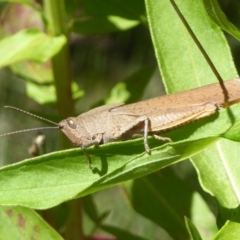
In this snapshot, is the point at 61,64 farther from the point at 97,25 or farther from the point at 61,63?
the point at 97,25

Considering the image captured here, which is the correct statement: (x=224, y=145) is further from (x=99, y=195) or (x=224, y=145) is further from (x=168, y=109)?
(x=99, y=195)

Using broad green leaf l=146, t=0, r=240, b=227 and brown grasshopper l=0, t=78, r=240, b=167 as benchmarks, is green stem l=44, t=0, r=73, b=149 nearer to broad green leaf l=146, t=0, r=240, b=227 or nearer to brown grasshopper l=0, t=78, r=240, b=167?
brown grasshopper l=0, t=78, r=240, b=167

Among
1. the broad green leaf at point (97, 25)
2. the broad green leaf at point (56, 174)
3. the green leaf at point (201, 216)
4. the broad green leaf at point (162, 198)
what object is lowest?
the green leaf at point (201, 216)

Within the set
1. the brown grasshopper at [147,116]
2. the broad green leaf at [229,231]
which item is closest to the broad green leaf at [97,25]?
the brown grasshopper at [147,116]

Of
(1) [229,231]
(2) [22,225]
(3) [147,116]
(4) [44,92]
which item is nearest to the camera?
(1) [229,231]

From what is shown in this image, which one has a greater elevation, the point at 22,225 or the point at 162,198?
the point at 22,225

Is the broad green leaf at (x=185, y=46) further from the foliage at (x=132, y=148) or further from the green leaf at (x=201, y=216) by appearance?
the green leaf at (x=201, y=216)

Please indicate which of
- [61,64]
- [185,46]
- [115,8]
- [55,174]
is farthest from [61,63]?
[55,174]
